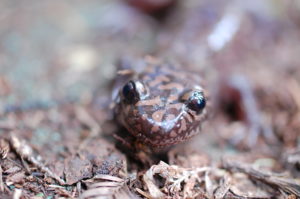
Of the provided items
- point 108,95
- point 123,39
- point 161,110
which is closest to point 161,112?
point 161,110

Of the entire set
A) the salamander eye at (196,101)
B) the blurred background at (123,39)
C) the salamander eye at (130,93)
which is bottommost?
the blurred background at (123,39)

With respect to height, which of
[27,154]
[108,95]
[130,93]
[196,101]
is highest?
[196,101]

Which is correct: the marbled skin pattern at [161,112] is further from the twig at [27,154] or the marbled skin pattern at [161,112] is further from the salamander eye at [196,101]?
the twig at [27,154]

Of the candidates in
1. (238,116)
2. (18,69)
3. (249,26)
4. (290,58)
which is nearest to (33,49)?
(18,69)

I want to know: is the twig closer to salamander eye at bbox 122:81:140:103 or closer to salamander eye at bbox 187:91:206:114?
salamander eye at bbox 122:81:140:103

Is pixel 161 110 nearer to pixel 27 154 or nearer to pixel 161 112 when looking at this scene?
pixel 161 112

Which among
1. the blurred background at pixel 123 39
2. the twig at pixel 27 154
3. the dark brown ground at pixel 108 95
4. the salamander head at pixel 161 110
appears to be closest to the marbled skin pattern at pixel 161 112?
the salamander head at pixel 161 110
